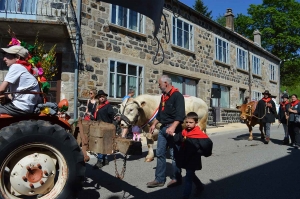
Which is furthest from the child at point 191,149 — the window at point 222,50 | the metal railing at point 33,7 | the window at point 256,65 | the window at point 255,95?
the window at point 256,65

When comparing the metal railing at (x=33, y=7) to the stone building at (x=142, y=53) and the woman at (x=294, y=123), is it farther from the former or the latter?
the woman at (x=294, y=123)

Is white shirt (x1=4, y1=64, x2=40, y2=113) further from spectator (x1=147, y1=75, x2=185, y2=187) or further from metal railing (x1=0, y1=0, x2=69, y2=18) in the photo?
metal railing (x1=0, y1=0, x2=69, y2=18)

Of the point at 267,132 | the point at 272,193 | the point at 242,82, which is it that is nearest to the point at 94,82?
the point at 267,132

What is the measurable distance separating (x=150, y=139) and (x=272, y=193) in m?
3.29

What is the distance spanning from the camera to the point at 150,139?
283 inches

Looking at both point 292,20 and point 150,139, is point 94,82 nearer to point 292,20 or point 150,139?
point 150,139

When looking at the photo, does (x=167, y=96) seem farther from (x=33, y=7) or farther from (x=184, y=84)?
(x=184, y=84)

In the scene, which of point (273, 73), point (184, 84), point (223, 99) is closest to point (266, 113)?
point (184, 84)

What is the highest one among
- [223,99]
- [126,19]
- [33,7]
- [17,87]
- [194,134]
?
[126,19]

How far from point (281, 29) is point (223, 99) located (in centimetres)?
2163

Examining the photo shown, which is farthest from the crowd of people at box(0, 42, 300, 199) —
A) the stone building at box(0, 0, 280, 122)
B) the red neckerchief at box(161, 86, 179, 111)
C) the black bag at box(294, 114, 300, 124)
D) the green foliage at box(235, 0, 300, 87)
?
the green foliage at box(235, 0, 300, 87)

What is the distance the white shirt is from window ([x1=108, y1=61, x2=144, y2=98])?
8128 millimetres

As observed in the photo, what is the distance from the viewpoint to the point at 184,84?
16.1 metres

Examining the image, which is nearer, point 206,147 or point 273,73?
point 206,147
